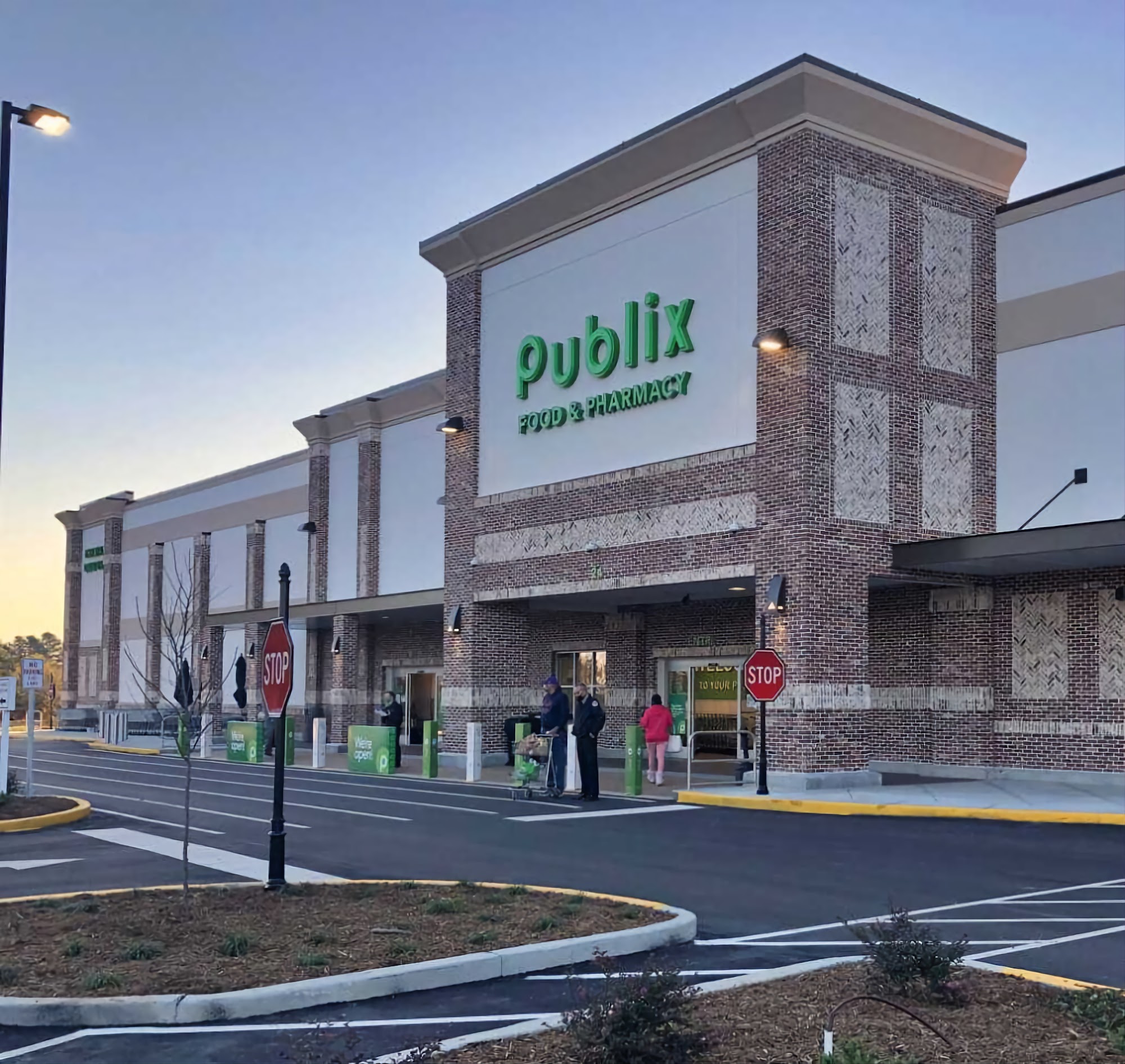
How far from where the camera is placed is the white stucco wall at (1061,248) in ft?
73.7

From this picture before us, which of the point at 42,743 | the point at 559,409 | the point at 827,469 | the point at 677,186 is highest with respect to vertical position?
the point at 677,186

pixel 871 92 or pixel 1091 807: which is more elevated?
pixel 871 92

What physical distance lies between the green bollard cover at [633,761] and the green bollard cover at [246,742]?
546 inches

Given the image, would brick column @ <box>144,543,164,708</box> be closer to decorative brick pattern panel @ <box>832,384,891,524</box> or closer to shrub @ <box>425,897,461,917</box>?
decorative brick pattern panel @ <box>832,384,891,524</box>

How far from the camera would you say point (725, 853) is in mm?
14781

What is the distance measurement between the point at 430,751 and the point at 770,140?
536 inches

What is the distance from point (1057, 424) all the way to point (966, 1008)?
60.2ft

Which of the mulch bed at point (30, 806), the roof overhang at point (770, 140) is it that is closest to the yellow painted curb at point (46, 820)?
the mulch bed at point (30, 806)

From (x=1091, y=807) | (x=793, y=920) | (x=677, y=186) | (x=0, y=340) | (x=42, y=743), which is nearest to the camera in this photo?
(x=793, y=920)

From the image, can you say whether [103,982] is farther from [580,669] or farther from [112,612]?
[112,612]

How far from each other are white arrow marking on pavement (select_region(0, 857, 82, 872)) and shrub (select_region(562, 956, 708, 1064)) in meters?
9.57

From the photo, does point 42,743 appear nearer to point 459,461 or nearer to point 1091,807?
point 459,461

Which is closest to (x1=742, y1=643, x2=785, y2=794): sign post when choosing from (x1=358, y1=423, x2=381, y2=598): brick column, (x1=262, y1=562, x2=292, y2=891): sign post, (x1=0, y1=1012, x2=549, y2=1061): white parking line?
(x1=262, y1=562, x2=292, y2=891): sign post

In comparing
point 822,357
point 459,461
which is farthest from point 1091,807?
point 459,461
